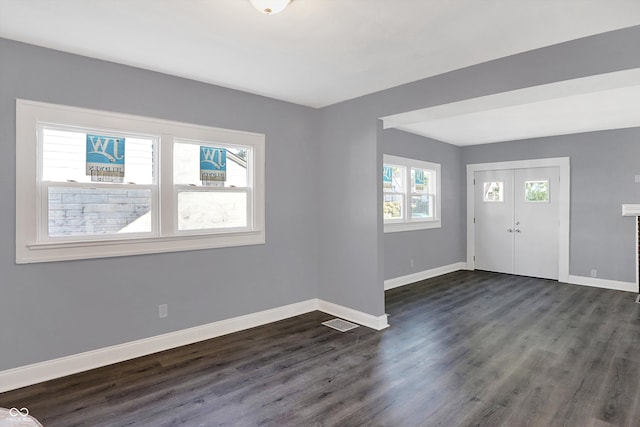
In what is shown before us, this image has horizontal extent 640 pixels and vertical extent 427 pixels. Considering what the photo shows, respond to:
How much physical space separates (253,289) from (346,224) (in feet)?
4.45

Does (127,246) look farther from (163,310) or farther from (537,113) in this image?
(537,113)

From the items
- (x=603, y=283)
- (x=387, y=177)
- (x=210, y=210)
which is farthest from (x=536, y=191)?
(x=210, y=210)

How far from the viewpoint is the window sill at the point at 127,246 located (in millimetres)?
2732

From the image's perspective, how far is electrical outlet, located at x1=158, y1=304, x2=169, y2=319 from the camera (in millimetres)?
3334

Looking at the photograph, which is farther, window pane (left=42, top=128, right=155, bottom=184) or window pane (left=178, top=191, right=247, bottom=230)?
window pane (left=178, top=191, right=247, bottom=230)

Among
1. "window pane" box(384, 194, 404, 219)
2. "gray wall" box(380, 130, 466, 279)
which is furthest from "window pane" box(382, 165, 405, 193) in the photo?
"gray wall" box(380, 130, 466, 279)

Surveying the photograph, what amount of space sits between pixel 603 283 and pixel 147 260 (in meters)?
6.85


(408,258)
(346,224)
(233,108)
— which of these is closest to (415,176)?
(408,258)

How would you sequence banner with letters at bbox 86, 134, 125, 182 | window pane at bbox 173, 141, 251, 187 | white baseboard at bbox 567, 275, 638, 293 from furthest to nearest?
1. white baseboard at bbox 567, 275, 638, 293
2. window pane at bbox 173, 141, 251, 187
3. banner with letters at bbox 86, 134, 125, 182

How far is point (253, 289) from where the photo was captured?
4004 millimetres

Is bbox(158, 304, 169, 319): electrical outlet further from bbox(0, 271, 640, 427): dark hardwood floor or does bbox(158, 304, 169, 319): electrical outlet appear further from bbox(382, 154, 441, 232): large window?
bbox(382, 154, 441, 232): large window

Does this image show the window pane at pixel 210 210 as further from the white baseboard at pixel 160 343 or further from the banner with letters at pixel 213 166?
the white baseboard at pixel 160 343

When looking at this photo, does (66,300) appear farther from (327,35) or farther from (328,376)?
(327,35)

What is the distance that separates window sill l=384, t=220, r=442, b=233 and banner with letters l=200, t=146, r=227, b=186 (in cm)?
284
